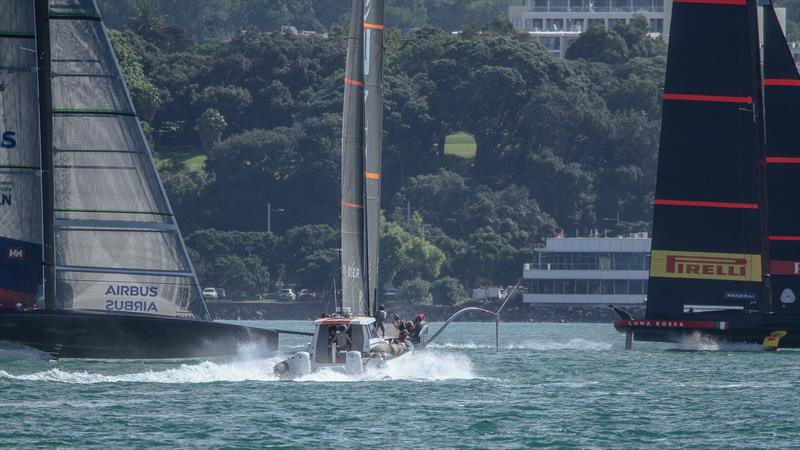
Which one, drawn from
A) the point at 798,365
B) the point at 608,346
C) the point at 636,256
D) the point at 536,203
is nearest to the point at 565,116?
the point at 536,203

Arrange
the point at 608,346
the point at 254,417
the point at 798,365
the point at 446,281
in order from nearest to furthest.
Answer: the point at 254,417
the point at 798,365
the point at 608,346
the point at 446,281

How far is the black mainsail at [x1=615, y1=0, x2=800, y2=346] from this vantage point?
6256cm

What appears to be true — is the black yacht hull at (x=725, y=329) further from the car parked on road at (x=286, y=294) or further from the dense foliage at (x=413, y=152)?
the car parked on road at (x=286, y=294)

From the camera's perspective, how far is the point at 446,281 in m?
139

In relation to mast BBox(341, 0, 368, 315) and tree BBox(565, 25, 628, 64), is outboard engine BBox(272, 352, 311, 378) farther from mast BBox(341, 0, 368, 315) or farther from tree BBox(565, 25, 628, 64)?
tree BBox(565, 25, 628, 64)

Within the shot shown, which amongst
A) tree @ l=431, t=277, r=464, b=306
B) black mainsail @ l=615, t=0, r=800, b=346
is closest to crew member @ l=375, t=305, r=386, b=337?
black mainsail @ l=615, t=0, r=800, b=346

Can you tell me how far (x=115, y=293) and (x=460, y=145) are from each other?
439 feet

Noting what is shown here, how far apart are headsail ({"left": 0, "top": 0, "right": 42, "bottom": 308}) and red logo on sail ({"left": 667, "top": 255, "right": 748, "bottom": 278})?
78.7 ft

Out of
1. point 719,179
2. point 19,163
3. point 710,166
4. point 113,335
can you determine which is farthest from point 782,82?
point 19,163

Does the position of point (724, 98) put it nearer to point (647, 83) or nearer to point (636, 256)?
point (636, 256)

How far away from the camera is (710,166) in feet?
205

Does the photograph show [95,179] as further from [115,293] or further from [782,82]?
[782,82]

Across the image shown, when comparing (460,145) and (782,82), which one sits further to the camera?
(460,145)

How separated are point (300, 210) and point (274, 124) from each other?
61.7 ft
